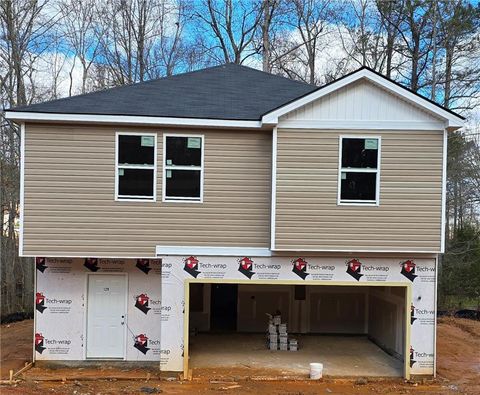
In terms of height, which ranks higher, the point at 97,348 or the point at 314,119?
the point at 314,119

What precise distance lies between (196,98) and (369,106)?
3918 mm

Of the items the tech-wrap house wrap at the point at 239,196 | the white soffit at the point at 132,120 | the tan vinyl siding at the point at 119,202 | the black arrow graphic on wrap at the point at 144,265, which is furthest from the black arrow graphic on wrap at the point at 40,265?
the white soffit at the point at 132,120

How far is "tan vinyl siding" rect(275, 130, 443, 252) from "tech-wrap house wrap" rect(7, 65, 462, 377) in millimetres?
22

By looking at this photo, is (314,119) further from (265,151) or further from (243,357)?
(243,357)

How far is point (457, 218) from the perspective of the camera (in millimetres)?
25109

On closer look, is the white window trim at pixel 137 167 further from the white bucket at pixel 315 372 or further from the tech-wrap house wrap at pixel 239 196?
the white bucket at pixel 315 372

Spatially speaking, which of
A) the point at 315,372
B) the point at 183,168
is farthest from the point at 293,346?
the point at 183,168

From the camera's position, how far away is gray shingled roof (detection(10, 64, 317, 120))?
955 centimetres

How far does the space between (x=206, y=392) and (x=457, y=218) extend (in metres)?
21.1

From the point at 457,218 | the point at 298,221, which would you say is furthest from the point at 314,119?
the point at 457,218

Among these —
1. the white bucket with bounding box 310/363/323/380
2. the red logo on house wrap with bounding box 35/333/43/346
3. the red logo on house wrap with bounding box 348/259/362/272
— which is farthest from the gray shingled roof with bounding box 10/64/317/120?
the white bucket with bounding box 310/363/323/380

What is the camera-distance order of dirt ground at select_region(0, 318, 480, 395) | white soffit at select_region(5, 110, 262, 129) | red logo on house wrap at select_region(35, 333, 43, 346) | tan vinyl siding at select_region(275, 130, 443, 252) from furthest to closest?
red logo on house wrap at select_region(35, 333, 43, 346) → tan vinyl siding at select_region(275, 130, 443, 252) → white soffit at select_region(5, 110, 262, 129) → dirt ground at select_region(0, 318, 480, 395)

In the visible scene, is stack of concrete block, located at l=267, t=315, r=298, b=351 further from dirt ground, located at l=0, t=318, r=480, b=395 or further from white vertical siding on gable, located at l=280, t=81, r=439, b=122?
white vertical siding on gable, located at l=280, t=81, r=439, b=122

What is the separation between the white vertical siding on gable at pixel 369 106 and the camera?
9.40 metres
